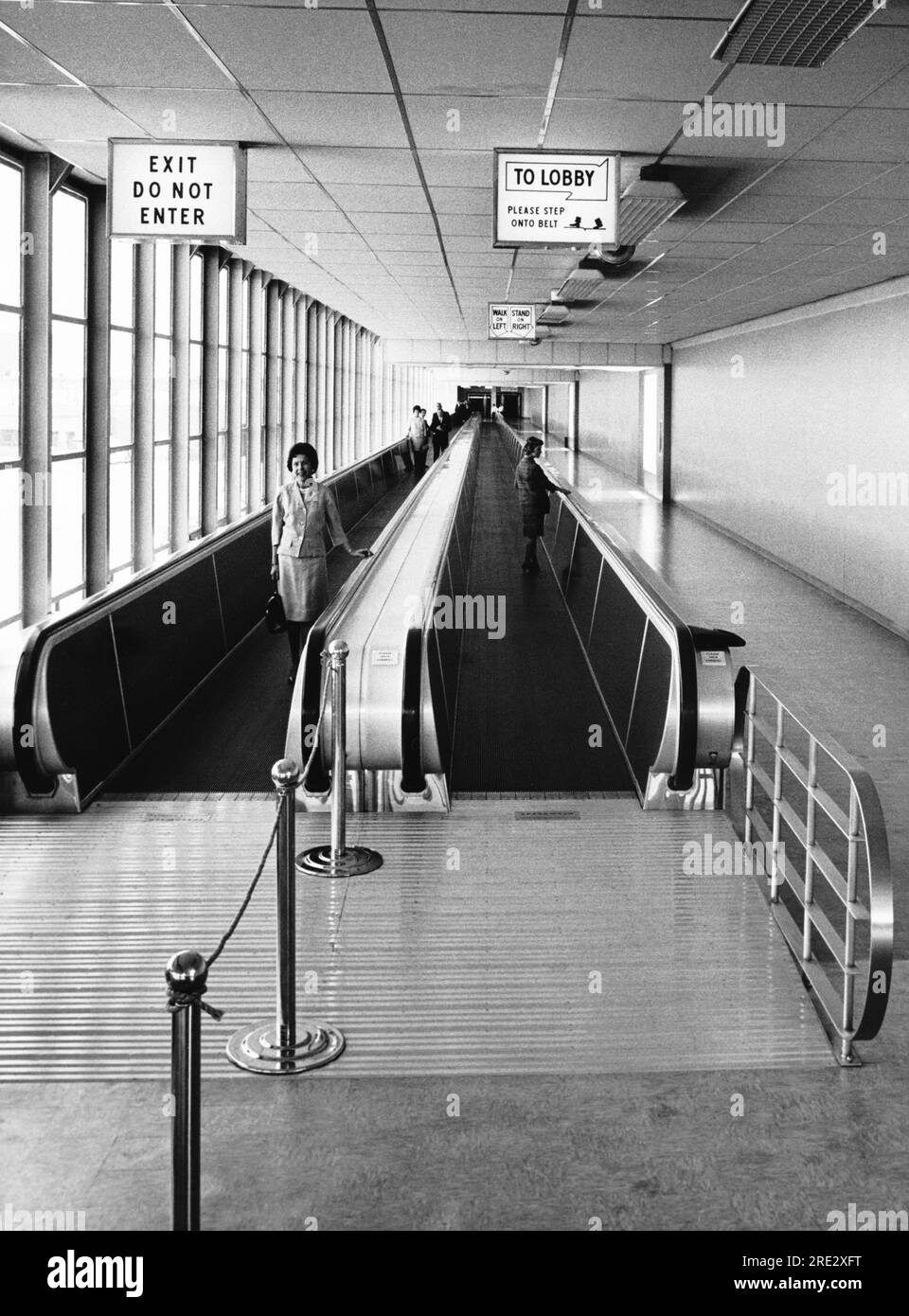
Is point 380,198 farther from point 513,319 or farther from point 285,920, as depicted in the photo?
point 513,319

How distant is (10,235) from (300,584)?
12.7ft

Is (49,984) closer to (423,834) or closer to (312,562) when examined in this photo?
(423,834)

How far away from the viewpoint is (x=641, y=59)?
6.43m

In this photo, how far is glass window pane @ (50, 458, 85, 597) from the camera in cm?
1195

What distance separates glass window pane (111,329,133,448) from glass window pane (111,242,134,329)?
14 cm

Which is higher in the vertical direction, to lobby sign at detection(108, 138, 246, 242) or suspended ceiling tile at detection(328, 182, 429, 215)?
suspended ceiling tile at detection(328, 182, 429, 215)

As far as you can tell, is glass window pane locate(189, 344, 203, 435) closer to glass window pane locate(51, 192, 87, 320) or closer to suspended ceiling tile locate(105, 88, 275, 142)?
glass window pane locate(51, 192, 87, 320)

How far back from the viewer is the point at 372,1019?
16.3ft

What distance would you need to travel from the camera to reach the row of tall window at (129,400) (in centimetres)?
1079

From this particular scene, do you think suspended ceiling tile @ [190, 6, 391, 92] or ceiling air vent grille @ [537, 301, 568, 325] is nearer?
suspended ceiling tile @ [190, 6, 391, 92]

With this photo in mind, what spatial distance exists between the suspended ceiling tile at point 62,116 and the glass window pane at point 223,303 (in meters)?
9.28

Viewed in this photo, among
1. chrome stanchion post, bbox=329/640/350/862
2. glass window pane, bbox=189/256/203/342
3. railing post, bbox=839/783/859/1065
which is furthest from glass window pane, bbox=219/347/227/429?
railing post, bbox=839/783/859/1065

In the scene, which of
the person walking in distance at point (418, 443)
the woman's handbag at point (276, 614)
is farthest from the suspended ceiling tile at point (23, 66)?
the person walking in distance at point (418, 443)

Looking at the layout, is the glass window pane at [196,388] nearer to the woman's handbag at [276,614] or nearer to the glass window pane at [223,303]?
the glass window pane at [223,303]
